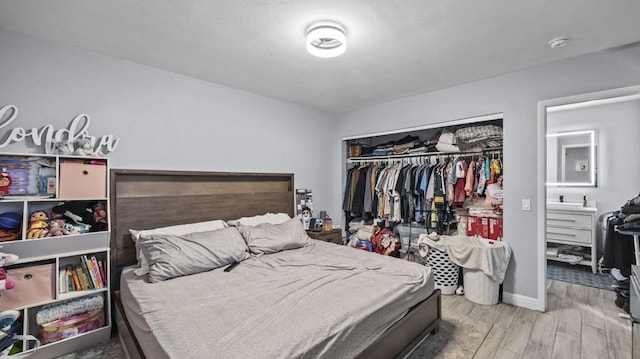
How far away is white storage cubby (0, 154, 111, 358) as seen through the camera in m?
1.95

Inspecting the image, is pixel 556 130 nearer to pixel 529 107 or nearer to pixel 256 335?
pixel 529 107

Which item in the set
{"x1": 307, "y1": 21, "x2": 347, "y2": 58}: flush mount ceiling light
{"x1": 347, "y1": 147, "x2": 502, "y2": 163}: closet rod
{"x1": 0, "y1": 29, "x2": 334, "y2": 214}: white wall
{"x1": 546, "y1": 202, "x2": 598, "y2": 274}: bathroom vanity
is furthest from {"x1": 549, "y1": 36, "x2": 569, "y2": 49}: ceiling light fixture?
{"x1": 0, "y1": 29, "x2": 334, "y2": 214}: white wall

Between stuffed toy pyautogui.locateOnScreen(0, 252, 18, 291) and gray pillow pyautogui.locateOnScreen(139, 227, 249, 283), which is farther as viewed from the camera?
gray pillow pyautogui.locateOnScreen(139, 227, 249, 283)

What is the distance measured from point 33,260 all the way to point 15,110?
43.6 inches

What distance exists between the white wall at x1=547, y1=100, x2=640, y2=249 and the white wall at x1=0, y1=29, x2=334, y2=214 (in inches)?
163

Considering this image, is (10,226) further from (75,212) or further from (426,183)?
(426,183)

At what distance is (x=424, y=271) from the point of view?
2.32 m

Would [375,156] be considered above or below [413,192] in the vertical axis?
above

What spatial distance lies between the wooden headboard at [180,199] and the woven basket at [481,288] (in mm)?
2358

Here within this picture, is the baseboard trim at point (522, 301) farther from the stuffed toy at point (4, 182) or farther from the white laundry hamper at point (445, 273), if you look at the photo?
the stuffed toy at point (4, 182)

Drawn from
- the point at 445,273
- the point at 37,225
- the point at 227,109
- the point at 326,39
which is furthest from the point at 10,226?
the point at 445,273

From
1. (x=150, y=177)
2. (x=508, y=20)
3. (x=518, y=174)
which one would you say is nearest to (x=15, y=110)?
(x=150, y=177)

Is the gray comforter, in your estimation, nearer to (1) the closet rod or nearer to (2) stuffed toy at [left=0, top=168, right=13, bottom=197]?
(2) stuffed toy at [left=0, top=168, right=13, bottom=197]

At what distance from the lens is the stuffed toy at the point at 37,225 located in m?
2.00
